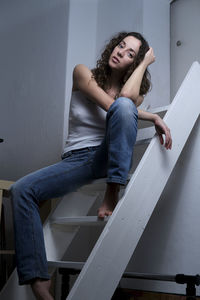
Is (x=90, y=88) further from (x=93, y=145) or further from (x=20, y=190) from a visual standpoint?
(x=20, y=190)

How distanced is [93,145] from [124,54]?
0.45 meters

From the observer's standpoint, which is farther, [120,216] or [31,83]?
[31,83]

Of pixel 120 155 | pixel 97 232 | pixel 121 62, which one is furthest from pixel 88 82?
pixel 97 232

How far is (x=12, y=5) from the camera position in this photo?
301cm

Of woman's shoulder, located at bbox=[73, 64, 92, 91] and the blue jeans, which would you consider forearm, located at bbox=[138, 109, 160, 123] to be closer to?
the blue jeans

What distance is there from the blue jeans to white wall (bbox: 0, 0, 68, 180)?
82 centimetres

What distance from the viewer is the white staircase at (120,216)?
127 centimetres

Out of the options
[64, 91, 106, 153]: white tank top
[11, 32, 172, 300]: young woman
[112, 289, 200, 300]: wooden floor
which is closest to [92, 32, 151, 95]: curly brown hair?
[11, 32, 172, 300]: young woman

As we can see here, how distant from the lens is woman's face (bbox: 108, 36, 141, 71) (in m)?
1.78

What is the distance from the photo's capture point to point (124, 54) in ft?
5.84

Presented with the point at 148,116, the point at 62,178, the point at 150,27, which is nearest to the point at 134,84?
the point at 148,116

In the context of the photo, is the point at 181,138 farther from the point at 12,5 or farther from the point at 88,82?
the point at 12,5

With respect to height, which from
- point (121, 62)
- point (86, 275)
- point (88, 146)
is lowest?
point (86, 275)

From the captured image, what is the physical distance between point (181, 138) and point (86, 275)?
0.70m
